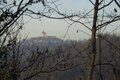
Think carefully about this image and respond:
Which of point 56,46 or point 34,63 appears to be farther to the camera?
point 56,46

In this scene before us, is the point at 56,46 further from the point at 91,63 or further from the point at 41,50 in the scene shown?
the point at 91,63

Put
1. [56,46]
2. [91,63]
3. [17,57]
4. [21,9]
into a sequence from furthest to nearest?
1. [56,46]
2. [17,57]
3. [21,9]
4. [91,63]

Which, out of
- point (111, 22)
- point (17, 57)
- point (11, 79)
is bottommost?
point (11, 79)

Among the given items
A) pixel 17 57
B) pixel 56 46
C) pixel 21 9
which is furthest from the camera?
pixel 56 46

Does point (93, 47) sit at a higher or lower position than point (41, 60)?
higher

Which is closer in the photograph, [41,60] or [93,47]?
[93,47]

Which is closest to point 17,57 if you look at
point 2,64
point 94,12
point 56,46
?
point 2,64

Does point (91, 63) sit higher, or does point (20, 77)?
point (91, 63)

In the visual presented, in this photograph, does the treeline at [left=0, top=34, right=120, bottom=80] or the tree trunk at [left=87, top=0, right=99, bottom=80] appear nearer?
the tree trunk at [left=87, top=0, right=99, bottom=80]

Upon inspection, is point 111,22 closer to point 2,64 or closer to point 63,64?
point 63,64

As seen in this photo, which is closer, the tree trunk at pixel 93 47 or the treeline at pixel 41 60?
the tree trunk at pixel 93 47
